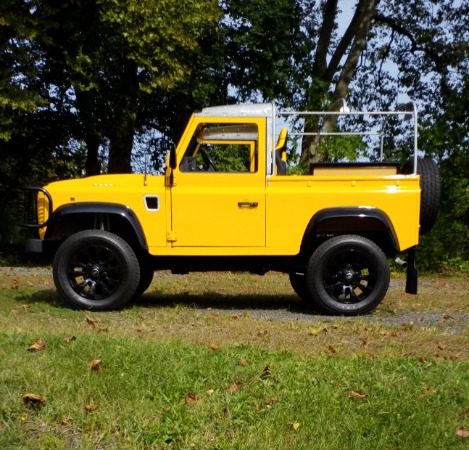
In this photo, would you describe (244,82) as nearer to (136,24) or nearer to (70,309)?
(136,24)

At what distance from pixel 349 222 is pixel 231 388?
4.42 m

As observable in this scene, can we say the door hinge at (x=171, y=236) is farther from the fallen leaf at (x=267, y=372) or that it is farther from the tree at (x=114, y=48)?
the tree at (x=114, y=48)

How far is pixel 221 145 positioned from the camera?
33.2ft

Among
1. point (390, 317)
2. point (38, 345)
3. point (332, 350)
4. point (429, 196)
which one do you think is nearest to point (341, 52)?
point (429, 196)

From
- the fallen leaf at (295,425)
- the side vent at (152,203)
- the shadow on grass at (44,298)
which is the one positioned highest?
the side vent at (152,203)

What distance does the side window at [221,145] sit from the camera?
31.6 ft

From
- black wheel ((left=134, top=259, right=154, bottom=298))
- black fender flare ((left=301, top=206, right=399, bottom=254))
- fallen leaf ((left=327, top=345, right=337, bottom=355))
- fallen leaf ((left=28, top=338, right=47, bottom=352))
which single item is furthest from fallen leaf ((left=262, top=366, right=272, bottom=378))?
black wheel ((left=134, top=259, right=154, bottom=298))

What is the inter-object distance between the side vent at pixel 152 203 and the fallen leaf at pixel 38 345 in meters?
3.06

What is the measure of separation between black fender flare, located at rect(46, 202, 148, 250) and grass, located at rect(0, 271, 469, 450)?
1.69 m

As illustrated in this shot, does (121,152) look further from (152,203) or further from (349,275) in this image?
(349,275)

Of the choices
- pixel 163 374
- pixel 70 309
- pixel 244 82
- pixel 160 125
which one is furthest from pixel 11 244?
pixel 163 374

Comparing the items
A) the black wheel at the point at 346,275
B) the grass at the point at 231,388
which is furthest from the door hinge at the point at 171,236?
the grass at the point at 231,388

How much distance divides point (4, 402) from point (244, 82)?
56.3ft

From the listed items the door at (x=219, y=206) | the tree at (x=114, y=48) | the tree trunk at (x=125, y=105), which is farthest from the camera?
the tree trunk at (x=125, y=105)
